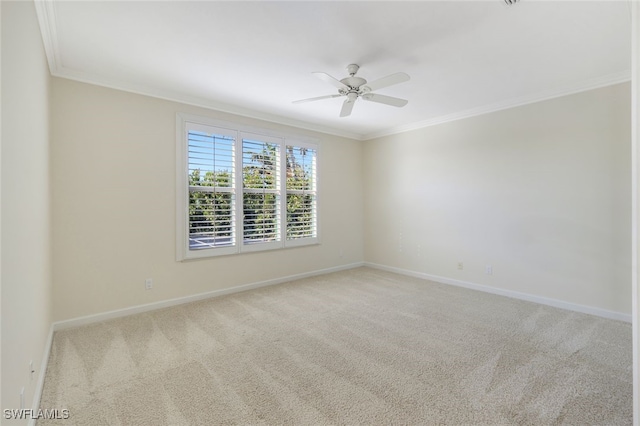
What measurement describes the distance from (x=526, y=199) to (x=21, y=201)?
4.94 metres

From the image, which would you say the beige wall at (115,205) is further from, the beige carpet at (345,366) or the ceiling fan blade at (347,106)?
the ceiling fan blade at (347,106)

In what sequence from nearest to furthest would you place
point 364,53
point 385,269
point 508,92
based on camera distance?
point 364,53 < point 508,92 < point 385,269

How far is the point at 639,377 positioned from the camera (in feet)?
3.91

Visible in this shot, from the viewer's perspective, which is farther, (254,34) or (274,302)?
(274,302)

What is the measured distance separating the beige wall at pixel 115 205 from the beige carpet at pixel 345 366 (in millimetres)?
374

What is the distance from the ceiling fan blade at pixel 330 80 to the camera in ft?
8.18

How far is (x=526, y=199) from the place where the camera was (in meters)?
3.82

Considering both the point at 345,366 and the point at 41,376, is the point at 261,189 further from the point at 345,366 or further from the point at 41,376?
the point at 41,376

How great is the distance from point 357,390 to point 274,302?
6.52 ft

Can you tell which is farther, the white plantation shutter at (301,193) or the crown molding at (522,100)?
the white plantation shutter at (301,193)

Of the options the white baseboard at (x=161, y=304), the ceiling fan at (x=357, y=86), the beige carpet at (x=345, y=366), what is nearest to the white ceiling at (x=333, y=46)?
the ceiling fan at (x=357, y=86)

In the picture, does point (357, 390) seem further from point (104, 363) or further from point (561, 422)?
point (104, 363)

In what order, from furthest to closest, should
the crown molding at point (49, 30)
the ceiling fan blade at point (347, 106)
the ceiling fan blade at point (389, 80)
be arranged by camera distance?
the ceiling fan blade at point (347, 106) → the ceiling fan blade at point (389, 80) → the crown molding at point (49, 30)

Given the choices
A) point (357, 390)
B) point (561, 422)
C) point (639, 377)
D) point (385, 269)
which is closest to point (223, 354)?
point (357, 390)
